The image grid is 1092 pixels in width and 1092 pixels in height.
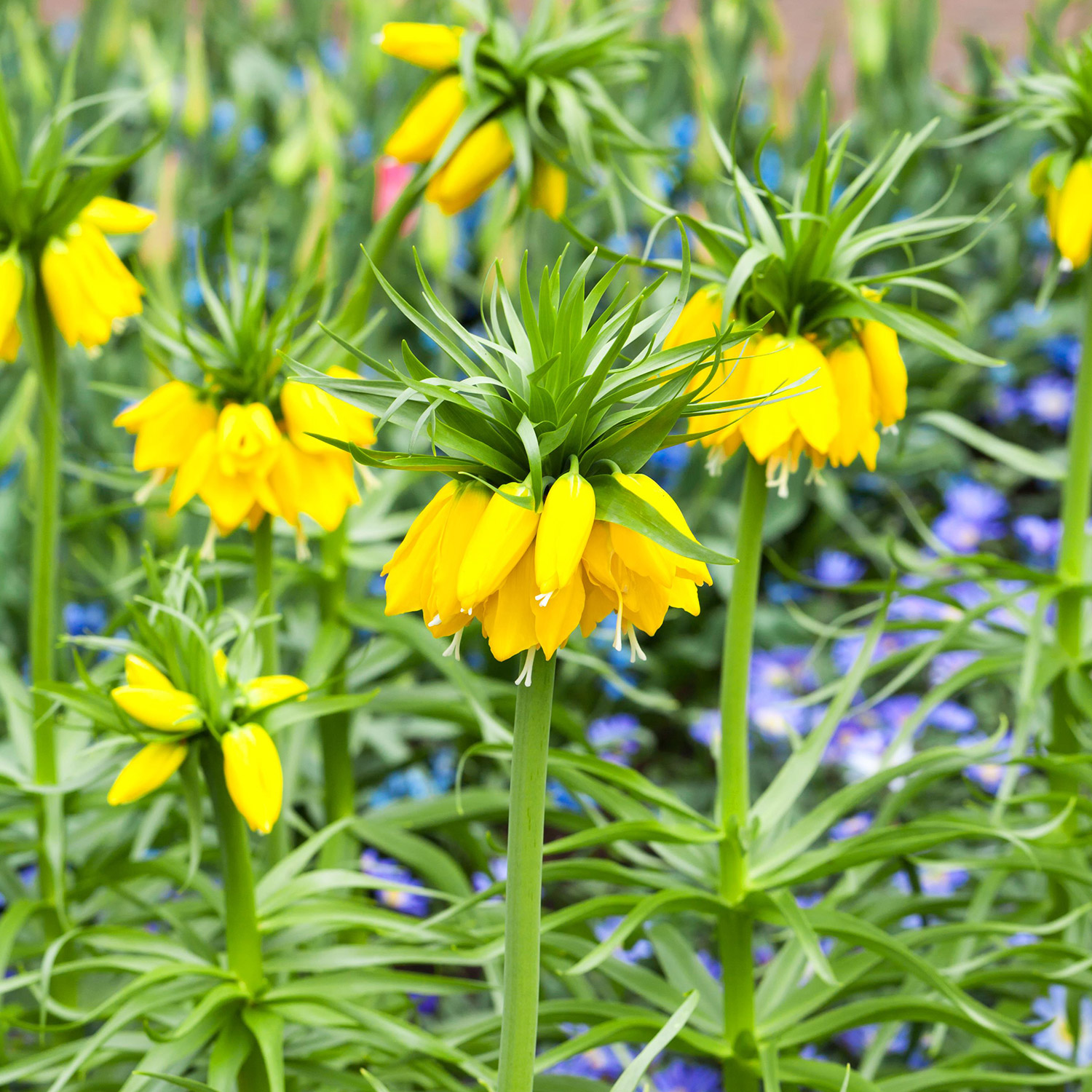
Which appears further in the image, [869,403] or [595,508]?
[869,403]

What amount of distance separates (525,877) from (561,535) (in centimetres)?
20

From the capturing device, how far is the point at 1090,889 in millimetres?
1157

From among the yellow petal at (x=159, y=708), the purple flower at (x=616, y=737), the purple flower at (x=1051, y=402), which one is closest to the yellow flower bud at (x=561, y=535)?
the yellow petal at (x=159, y=708)

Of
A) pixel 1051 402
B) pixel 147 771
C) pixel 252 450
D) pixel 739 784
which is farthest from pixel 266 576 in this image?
pixel 1051 402

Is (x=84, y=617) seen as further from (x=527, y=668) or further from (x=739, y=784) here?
(x=527, y=668)

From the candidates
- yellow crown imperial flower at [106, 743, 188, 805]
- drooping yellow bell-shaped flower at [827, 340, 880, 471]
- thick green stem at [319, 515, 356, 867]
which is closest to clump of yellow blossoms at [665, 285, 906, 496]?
drooping yellow bell-shaped flower at [827, 340, 880, 471]

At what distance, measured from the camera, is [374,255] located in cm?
114

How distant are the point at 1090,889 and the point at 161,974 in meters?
0.83

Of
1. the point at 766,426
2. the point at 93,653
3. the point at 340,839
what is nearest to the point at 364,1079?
the point at 340,839

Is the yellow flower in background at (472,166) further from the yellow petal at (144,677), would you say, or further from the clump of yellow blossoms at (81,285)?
the yellow petal at (144,677)

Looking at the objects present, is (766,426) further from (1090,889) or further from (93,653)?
(93,653)

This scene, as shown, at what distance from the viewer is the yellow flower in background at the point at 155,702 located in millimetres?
771

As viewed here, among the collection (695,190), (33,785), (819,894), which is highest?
(695,190)

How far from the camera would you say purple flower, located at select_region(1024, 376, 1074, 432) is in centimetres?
213
